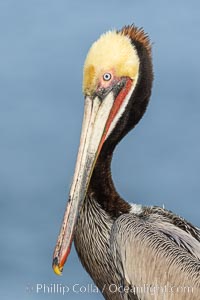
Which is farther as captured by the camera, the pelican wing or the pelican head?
the pelican head

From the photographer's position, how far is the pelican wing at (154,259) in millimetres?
23000

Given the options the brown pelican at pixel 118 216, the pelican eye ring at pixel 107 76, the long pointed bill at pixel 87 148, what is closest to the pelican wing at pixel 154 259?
the brown pelican at pixel 118 216

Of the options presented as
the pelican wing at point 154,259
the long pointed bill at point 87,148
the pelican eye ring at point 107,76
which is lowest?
the pelican wing at point 154,259

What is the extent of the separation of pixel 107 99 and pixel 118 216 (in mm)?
1113

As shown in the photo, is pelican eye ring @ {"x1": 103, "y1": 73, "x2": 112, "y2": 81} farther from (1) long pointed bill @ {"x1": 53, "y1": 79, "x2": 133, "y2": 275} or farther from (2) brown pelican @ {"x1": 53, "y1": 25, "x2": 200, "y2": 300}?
(1) long pointed bill @ {"x1": 53, "y1": 79, "x2": 133, "y2": 275}

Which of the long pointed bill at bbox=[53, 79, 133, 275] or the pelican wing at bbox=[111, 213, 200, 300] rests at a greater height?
the long pointed bill at bbox=[53, 79, 133, 275]

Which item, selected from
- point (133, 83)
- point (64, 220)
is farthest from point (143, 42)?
point (64, 220)

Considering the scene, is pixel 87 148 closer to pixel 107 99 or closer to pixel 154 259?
pixel 107 99

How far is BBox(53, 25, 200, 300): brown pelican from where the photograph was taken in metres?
23.0

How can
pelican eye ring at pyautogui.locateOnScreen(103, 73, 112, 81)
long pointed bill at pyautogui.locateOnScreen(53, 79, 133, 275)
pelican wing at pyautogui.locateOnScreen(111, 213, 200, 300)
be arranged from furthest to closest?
1. pelican eye ring at pyautogui.locateOnScreen(103, 73, 112, 81)
2. long pointed bill at pyautogui.locateOnScreen(53, 79, 133, 275)
3. pelican wing at pyautogui.locateOnScreen(111, 213, 200, 300)

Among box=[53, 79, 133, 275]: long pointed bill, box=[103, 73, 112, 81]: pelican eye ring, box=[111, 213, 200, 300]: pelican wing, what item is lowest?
box=[111, 213, 200, 300]: pelican wing

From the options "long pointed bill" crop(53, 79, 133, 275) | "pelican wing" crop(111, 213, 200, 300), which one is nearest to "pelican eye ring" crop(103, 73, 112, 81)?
"long pointed bill" crop(53, 79, 133, 275)

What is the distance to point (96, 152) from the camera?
23422 mm

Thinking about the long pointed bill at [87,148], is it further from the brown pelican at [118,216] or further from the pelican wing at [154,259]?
the pelican wing at [154,259]
